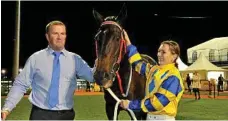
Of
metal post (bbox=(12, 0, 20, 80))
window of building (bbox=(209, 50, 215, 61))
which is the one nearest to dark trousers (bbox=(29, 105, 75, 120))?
metal post (bbox=(12, 0, 20, 80))

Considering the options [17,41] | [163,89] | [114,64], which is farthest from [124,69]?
[17,41]

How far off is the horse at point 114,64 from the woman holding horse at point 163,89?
184mm

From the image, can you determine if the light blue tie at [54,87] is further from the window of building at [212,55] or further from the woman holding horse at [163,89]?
the window of building at [212,55]

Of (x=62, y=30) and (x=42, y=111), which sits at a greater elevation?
(x=62, y=30)

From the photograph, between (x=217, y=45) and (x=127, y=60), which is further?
(x=217, y=45)

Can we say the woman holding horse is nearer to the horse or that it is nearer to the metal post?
the horse

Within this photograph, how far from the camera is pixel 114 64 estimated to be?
319 centimetres

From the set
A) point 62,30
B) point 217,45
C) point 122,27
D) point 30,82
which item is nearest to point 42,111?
point 30,82

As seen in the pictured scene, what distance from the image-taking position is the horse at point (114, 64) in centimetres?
309

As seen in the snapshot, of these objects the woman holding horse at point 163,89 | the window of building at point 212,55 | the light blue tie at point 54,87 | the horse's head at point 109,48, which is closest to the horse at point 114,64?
the horse's head at point 109,48

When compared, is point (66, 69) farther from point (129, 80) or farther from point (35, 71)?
point (129, 80)

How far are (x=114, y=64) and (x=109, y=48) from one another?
144 millimetres

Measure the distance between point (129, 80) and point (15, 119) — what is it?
5.67 meters

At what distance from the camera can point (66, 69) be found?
11.6ft
